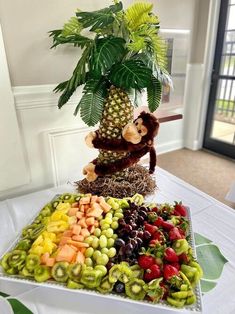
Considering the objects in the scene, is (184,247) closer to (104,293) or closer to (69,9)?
(104,293)

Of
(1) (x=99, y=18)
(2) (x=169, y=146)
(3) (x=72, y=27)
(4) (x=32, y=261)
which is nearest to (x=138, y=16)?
(1) (x=99, y=18)

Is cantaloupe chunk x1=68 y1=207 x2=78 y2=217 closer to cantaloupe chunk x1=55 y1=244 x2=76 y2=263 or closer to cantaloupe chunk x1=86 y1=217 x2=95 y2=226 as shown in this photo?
cantaloupe chunk x1=86 y1=217 x2=95 y2=226

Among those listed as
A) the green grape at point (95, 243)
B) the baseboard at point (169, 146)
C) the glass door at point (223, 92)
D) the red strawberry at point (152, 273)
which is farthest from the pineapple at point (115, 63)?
the glass door at point (223, 92)

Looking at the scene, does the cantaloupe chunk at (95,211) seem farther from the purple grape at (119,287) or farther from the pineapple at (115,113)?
the pineapple at (115,113)

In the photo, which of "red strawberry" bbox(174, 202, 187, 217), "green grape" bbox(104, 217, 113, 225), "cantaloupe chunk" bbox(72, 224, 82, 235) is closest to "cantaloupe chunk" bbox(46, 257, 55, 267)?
"cantaloupe chunk" bbox(72, 224, 82, 235)

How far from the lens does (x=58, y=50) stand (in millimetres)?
1360

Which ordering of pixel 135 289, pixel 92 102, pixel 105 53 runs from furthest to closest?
pixel 92 102 < pixel 105 53 < pixel 135 289

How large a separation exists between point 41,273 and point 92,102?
0.69 m

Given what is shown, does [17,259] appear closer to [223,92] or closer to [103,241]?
[103,241]

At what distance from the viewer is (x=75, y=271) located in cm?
66

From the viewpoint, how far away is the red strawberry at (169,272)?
65 centimetres

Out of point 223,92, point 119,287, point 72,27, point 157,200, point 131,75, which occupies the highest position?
point 72,27

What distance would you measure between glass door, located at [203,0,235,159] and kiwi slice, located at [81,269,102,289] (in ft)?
8.08

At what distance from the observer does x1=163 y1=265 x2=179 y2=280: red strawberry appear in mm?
646
